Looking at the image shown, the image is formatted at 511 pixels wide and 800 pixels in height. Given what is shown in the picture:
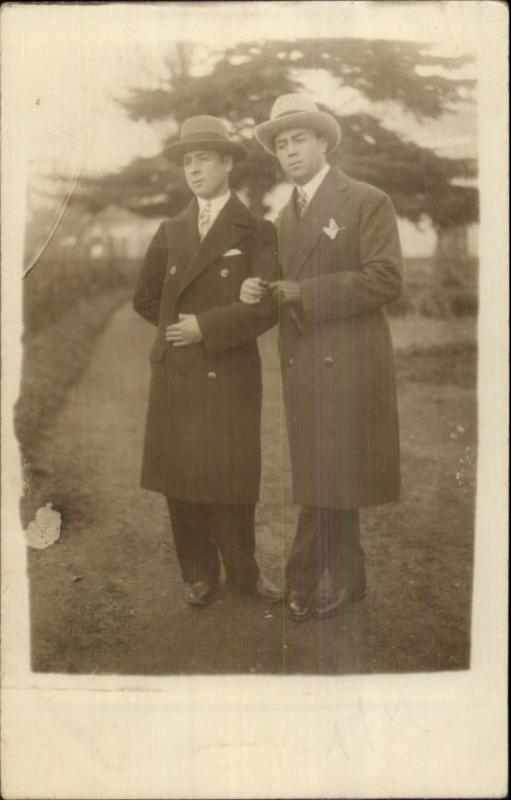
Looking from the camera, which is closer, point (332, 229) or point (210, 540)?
point (332, 229)

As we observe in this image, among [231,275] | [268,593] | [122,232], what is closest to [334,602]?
[268,593]

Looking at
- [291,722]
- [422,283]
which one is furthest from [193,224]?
[291,722]

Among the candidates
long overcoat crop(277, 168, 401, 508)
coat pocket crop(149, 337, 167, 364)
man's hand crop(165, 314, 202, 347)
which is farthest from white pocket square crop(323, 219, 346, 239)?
coat pocket crop(149, 337, 167, 364)

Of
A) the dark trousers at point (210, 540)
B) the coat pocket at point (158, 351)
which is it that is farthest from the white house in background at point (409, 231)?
the dark trousers at point (210, 540)

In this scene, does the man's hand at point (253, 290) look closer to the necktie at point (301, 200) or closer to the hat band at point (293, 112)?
the necktie at point (301, 200)

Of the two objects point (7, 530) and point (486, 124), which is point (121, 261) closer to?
point (7, 530)

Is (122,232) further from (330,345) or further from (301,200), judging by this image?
(330,345)
